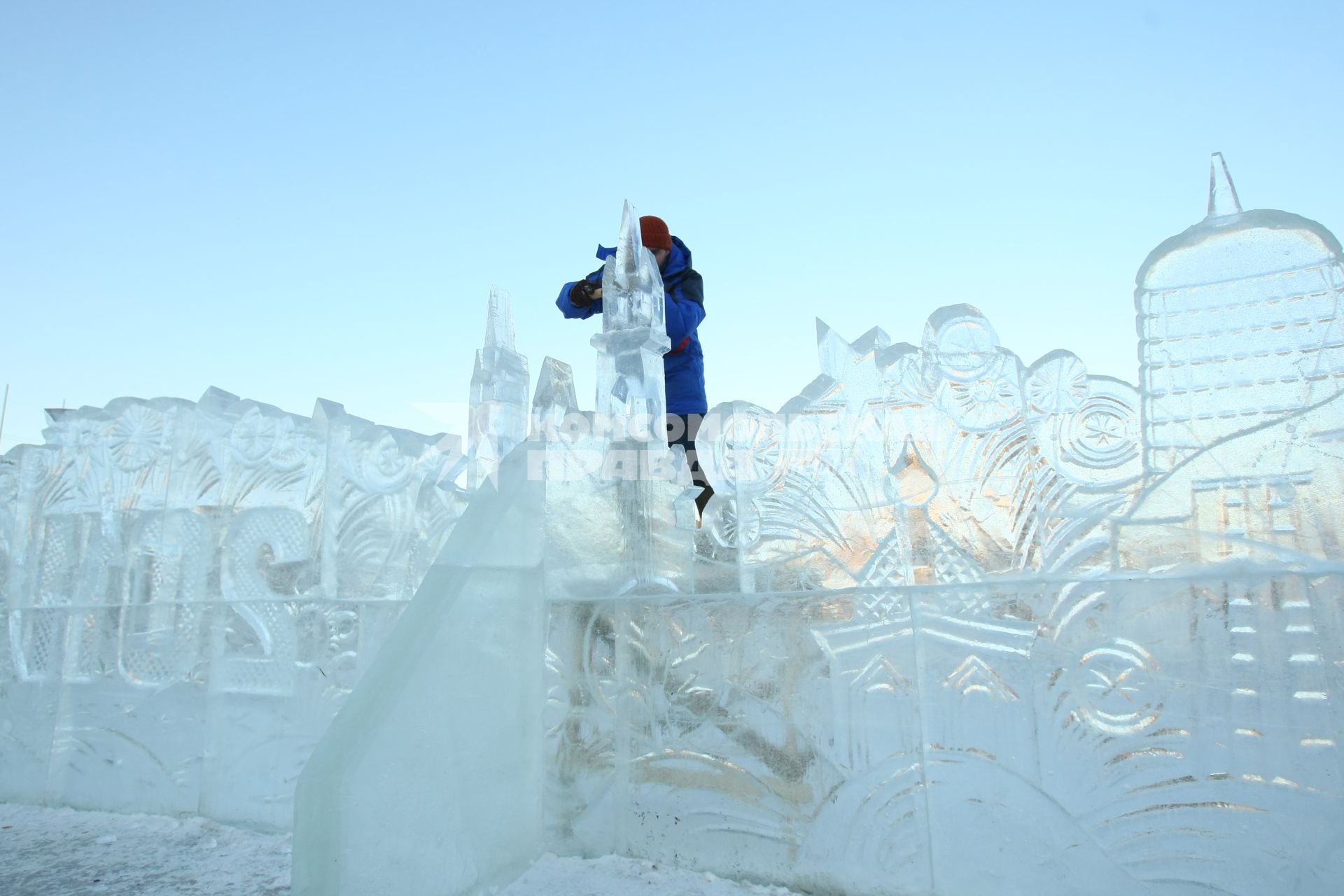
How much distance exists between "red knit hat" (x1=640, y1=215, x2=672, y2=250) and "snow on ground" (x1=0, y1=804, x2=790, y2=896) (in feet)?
9.73

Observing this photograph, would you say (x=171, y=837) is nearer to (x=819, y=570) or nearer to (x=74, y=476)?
(x=74, y=476)

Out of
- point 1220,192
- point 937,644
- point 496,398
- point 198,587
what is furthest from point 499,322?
point 1220,192

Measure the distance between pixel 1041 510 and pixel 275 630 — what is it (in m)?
3.42

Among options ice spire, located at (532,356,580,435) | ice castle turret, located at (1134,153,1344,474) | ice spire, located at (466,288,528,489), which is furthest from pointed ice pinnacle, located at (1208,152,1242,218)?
ice spire, located at (466,288,528,489)

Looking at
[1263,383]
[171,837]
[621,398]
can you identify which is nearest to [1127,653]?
[1263,383]

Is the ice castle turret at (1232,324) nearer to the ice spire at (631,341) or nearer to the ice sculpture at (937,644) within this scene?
the ice sculpture at (937,644)

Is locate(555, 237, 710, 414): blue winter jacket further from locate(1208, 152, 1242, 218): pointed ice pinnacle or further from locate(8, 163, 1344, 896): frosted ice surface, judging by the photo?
locate(1208, 152, 1242, 218): pointed ice pinnacle

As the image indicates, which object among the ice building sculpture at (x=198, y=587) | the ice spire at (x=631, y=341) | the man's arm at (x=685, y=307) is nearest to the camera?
the ice spire at (x=631, y=341)

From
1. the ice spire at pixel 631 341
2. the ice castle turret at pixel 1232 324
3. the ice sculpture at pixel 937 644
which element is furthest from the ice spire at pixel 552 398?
the ice castle turret at pixel 1232 324

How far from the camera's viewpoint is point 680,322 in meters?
4.11

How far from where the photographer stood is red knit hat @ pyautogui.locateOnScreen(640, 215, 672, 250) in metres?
4.25

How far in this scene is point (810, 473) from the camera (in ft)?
9.70

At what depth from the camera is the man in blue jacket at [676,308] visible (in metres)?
4.12

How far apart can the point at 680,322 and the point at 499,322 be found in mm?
924
